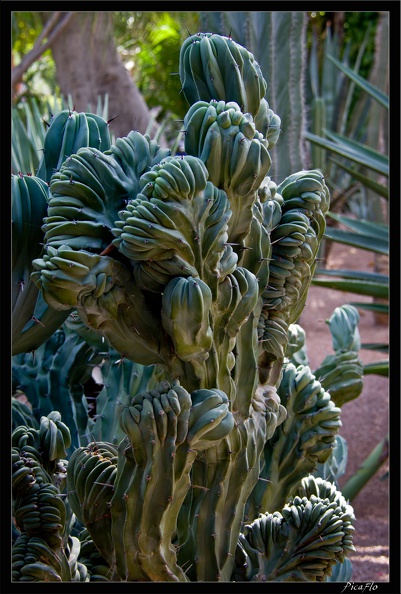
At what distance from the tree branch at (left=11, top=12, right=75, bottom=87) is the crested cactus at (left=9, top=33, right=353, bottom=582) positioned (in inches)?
161

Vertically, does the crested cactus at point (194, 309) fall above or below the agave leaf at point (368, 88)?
above

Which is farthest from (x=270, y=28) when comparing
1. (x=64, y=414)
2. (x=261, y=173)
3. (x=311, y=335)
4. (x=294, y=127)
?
(x=311, y=335)

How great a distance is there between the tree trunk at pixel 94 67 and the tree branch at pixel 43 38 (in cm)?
15

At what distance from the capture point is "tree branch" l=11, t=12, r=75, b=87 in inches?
209

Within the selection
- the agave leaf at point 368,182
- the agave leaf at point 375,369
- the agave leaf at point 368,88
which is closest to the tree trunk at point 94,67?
the agave leaf at point 368,88

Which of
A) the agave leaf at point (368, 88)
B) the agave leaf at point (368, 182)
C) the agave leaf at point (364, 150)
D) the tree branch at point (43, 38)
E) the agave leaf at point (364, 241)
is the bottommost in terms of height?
the agave leaf at point (364, 241)

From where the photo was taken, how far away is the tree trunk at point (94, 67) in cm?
557

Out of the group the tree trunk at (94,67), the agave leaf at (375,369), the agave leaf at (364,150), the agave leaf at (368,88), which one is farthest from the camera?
the tree trunk at (94,67)

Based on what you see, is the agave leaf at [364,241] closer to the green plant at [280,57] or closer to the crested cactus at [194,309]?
the green plant at [280,57]

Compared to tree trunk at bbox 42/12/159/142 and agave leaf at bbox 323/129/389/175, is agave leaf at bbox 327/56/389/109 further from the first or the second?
tree trunk at bbox 42/12/159/142

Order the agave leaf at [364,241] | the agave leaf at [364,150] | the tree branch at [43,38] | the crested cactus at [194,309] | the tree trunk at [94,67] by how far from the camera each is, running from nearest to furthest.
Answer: the crested cactus at [194,309], the agave leaf at [364,241], the agave leaf at [364,150], the tree branch at [43,38], the tree trunk at [94,67]

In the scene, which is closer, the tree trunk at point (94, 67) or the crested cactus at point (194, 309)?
the crested cactus at point (194, 309)

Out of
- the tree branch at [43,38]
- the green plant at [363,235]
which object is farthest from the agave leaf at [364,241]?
the tree branch at [43,38]

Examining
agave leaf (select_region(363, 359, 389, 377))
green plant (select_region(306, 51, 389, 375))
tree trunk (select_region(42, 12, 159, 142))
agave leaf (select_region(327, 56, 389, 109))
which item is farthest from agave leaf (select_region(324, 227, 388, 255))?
tree trunk (select_region(42, 12, 159, 142))
